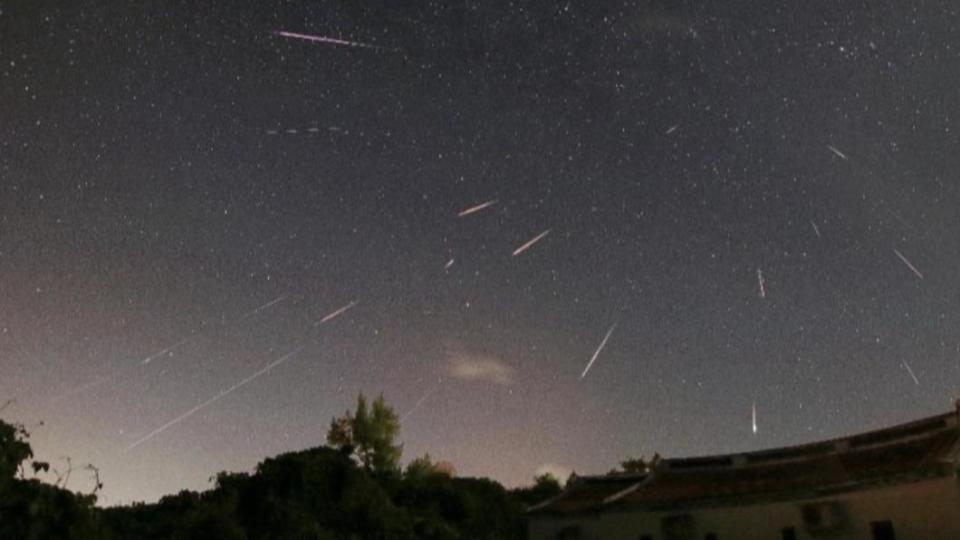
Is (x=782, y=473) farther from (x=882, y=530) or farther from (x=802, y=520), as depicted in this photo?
(x=882, y=530)

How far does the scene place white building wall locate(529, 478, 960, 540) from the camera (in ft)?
72.7

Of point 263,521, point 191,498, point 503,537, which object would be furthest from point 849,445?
point 191,498

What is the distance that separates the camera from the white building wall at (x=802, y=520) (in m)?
22.2

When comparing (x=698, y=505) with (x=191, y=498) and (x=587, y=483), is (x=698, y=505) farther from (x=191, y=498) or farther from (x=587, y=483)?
(x=191, y=498)

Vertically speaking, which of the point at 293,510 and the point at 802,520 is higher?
the point at 293,510

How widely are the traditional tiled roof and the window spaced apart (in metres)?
1.27

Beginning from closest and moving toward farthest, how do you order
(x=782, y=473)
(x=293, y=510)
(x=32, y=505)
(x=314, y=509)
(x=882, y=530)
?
1. (x=32, y=505)
2. (x=293, y=510)
3. (x=882, y=530)
4. (x=314, y=509)
5. (x=782, y=473)

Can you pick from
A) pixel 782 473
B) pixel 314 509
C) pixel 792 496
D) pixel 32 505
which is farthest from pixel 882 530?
pixel 32 505

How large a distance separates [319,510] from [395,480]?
8778 millimetres

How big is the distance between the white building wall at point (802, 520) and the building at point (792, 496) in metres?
0.03

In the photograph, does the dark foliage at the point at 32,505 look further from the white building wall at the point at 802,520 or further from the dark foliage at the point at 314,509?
the white building wall at the point at 802,520

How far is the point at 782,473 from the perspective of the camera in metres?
29.8

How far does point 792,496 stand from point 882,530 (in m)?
3.13

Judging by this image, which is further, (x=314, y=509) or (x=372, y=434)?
(x=372, y=434)
